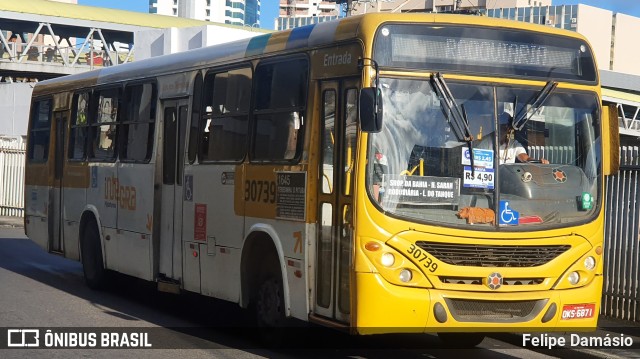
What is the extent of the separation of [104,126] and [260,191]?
5.41 meters

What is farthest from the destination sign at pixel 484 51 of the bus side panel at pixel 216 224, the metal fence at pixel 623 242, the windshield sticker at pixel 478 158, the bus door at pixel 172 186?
the bus door at pixel 172 186

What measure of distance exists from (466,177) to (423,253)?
30.5 inches

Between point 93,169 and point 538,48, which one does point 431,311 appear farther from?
point 93,169

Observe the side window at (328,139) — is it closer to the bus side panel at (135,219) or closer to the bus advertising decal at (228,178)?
the bus advertising decal at (228,178)

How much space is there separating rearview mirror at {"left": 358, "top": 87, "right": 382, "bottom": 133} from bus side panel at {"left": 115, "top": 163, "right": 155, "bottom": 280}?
5549mm

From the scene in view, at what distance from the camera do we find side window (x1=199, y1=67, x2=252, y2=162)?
1139 cm

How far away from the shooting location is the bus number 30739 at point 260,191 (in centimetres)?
1059

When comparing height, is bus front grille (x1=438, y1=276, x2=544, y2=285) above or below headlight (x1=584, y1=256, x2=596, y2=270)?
below

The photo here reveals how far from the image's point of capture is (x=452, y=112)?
29.9 ft

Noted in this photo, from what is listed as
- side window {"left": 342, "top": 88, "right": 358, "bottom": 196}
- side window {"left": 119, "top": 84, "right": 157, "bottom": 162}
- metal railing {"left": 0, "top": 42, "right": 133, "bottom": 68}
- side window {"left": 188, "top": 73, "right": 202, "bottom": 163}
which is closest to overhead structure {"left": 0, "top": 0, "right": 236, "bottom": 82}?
metal railing {"left": 0, "top": 42, "right": 133, "bottom": 68}

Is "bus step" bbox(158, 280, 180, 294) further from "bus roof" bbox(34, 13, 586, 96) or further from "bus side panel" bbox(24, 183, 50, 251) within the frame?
"bus side panel" bbox(24, 183, 50, 251)

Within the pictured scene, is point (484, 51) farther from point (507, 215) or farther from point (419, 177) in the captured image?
point (507, 215)

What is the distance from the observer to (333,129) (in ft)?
31.5

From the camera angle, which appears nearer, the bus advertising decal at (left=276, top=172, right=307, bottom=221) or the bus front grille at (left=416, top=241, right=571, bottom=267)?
the bus front grille at (left=416, top=241, right=571, bottom=267)
